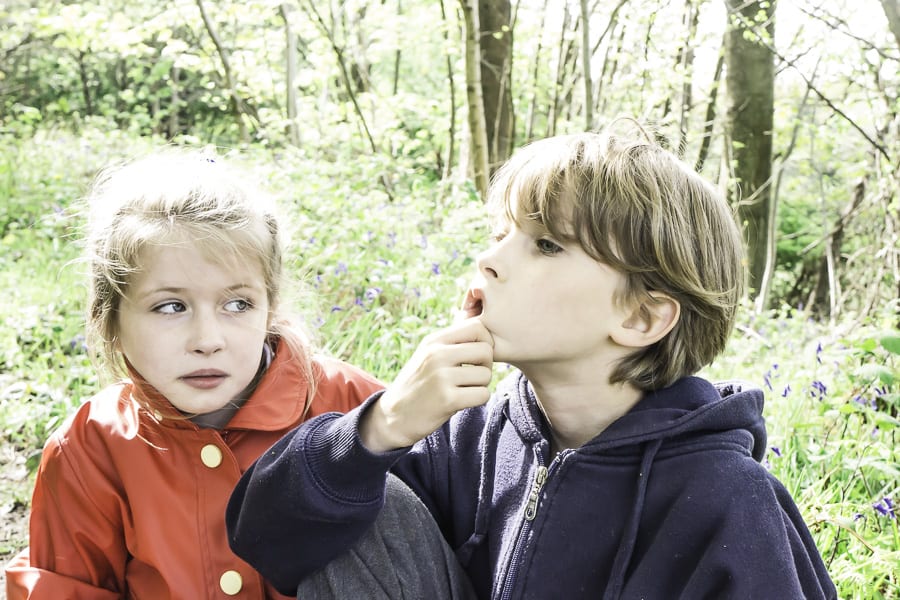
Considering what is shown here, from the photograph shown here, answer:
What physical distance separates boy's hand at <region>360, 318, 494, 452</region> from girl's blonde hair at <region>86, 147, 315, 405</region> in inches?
19.3

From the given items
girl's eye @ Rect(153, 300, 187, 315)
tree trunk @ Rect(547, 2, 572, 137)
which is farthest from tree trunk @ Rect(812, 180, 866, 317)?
girl's eye @ Rect(153, 300, 187, 315)

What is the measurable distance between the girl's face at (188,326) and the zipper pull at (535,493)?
67 cm

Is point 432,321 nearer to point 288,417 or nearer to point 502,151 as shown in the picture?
point 288,417

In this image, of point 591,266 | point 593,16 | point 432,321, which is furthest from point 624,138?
point 593,16

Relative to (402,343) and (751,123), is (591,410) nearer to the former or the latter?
(402,343)

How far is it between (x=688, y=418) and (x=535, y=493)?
12.0 inches

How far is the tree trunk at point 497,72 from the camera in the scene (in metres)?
6.75

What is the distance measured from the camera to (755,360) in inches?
174

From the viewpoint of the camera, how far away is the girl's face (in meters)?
1.65

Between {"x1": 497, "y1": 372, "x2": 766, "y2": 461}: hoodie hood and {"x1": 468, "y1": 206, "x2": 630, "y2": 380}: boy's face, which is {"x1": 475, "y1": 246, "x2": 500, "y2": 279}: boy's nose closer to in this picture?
{"x1": 468, "y1": 206, "x2": 630, "y2": 380}: boy's face

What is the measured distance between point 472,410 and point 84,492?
2.83 feet

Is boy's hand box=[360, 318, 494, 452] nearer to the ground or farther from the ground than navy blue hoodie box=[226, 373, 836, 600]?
farther from the ground

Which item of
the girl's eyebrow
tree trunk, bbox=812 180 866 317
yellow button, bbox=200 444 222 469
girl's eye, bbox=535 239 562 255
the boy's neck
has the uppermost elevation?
girl's eye, bbox=535 239 562 255

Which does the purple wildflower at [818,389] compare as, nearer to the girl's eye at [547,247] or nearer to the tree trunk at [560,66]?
the girl's eye at [547,247]
